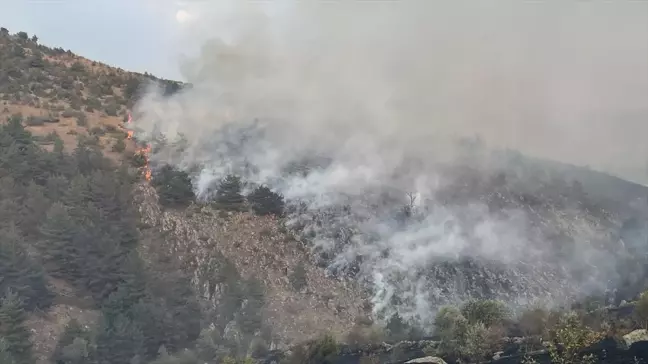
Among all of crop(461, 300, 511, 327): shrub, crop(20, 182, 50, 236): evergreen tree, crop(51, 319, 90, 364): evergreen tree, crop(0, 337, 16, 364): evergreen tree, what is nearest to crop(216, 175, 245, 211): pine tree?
crop(20, 182, 50, 236): evergreen tree

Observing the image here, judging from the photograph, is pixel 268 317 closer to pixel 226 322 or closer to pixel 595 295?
pixel 226 322

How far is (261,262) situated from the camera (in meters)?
56.0

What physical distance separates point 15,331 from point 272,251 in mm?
24895

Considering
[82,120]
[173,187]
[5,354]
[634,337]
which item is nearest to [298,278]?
[173,187]

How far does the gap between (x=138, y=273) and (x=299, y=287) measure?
13986 millimetres

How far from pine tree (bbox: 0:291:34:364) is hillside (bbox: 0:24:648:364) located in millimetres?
140

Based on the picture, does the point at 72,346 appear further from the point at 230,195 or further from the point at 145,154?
the point at 145,154

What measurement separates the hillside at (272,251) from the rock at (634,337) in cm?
47

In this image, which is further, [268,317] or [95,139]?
[95,139]

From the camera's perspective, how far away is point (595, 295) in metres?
58.0

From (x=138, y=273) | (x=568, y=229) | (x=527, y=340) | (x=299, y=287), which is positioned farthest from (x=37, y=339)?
(x=568, y=229)

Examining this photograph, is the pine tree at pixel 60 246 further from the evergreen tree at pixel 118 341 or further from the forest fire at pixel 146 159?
the forest fire at pixel 146 159

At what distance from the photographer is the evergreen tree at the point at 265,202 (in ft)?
208

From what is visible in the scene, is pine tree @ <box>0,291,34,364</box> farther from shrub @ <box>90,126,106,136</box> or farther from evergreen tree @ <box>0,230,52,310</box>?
shrub @ <box>90,126,106,136</box>
